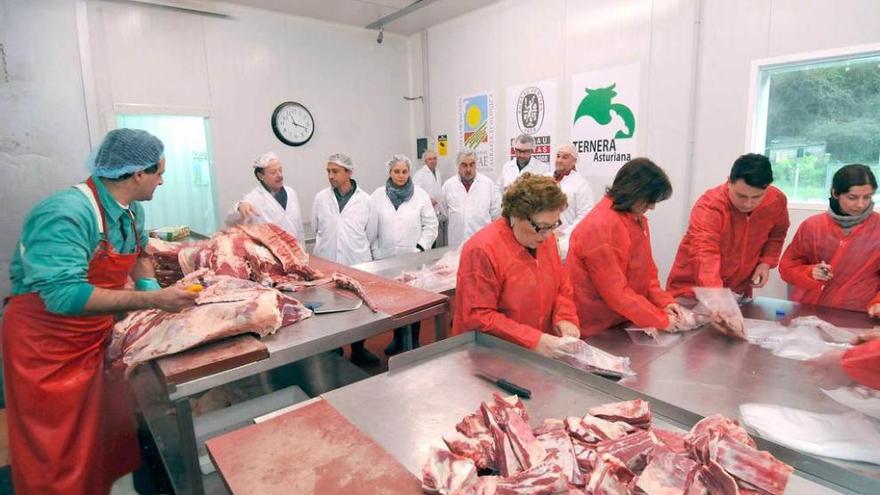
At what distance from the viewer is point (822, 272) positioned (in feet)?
6.93

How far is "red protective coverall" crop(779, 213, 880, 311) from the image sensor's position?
6.78 ft

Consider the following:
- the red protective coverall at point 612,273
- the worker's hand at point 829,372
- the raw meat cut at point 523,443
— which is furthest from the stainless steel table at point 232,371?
the worker's hand at point 829,372

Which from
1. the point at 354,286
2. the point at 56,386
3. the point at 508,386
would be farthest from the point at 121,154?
the point at 508,386

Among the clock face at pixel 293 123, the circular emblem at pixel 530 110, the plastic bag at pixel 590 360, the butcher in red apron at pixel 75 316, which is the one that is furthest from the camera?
the clock face at pixel 293 123

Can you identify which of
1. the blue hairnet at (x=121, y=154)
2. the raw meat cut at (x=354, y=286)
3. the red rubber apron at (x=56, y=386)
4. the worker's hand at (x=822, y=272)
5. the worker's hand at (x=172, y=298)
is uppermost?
the blue hairnet at (x=121, y=154)

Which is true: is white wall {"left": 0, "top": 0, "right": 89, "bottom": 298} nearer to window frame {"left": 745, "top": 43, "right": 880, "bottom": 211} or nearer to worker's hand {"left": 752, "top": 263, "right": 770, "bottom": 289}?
worker's hand {"left": 752, "top": 263, "right": 770, "bottom": 289}

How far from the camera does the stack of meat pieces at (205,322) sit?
1604mm

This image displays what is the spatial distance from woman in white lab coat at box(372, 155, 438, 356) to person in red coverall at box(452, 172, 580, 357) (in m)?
2.26

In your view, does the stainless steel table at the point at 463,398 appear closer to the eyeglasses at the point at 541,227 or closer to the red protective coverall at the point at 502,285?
the red protective coverall at the point at 502,285

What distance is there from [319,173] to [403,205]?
194 cm

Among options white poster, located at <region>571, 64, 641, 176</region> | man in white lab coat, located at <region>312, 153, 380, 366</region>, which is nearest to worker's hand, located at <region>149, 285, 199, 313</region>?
man in white lab coat, located at <region>312, 153, 380, 366</region>

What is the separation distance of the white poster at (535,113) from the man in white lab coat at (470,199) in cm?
64

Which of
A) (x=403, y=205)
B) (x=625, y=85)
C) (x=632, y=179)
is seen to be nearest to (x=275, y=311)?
(x=632, y=179)

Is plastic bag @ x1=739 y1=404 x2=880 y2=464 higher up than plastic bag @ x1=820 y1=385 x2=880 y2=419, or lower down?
lower down
